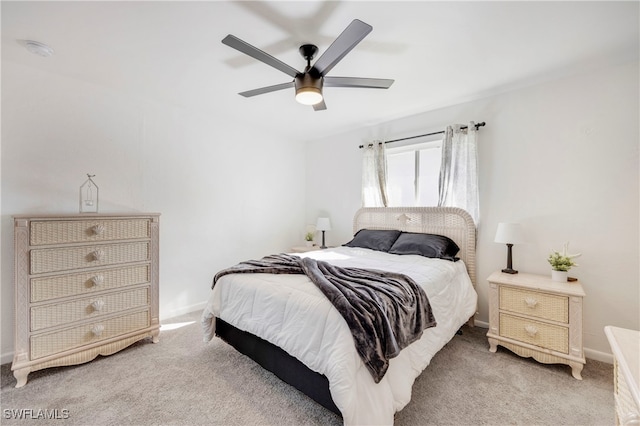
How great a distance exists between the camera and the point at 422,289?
198 cm

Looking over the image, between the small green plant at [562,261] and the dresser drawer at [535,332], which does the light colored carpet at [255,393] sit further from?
the small green plant at [562,261]

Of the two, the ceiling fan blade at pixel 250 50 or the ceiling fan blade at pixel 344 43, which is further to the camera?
the ceiling fan blade at pixel 250 50

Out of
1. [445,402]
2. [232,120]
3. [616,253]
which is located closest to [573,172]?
[616,253]

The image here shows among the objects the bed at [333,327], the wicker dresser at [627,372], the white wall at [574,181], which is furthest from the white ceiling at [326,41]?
the wicker dresser at [627,372]

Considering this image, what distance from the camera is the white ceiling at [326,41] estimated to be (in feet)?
5.60

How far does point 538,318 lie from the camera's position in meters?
2.25

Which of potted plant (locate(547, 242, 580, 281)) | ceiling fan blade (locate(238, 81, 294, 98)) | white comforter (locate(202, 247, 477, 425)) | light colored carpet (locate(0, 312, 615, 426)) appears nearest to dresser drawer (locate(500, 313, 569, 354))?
light colored carpet (locate(0, 312, 615, 426))

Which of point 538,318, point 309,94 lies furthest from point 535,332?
point 309,94

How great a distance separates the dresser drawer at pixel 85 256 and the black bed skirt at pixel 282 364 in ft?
3.41

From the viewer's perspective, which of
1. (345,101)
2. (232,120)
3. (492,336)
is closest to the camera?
(492,336)

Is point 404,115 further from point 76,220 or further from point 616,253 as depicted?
point 76,220

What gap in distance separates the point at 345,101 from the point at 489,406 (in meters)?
3.08

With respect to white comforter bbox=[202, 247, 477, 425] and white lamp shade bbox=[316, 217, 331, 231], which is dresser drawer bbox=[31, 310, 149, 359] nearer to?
white comforter bbox=[202, 247, 477, 425]

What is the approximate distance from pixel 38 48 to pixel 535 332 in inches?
181
